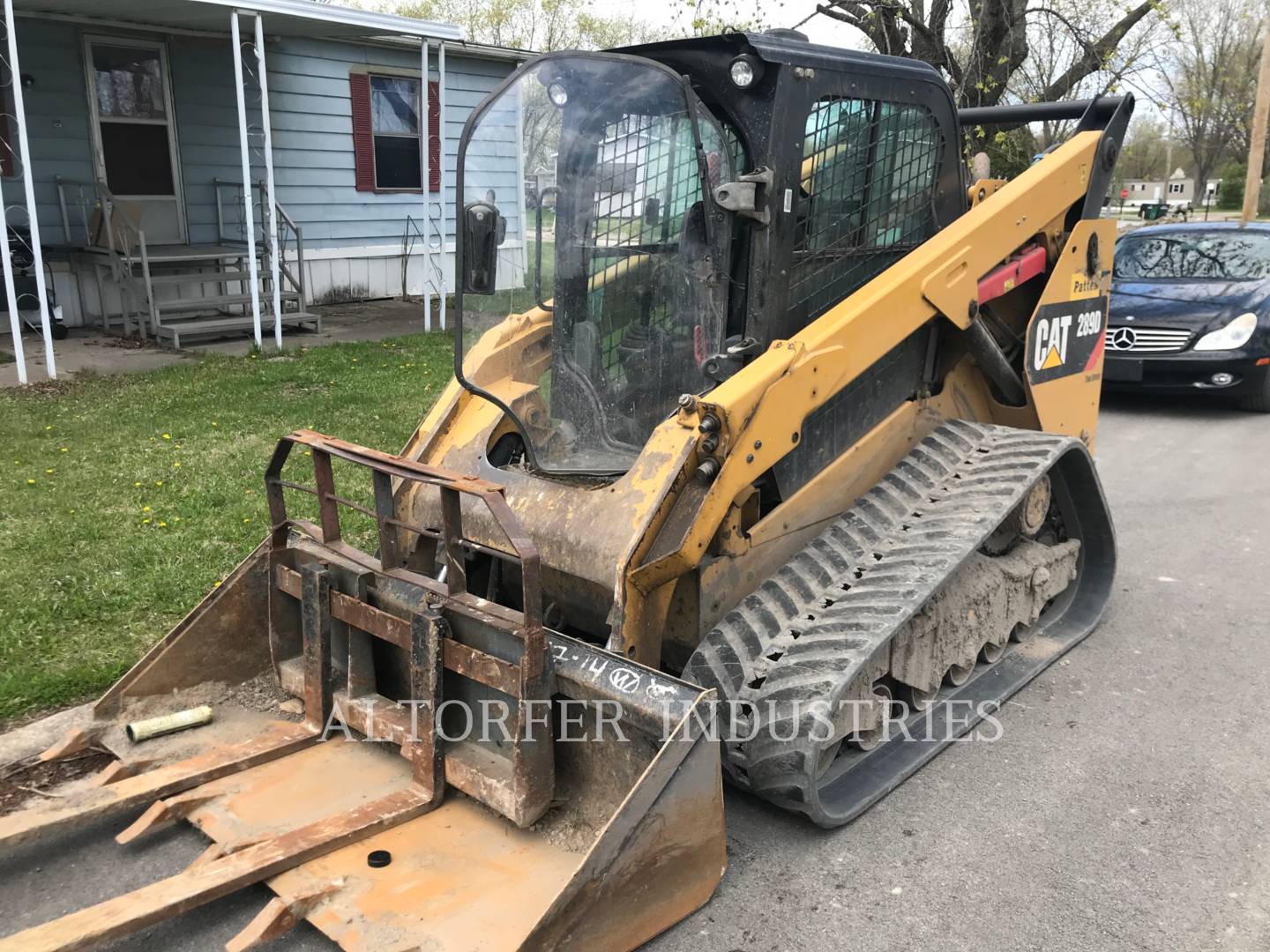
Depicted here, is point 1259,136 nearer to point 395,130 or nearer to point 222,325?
point 395,130

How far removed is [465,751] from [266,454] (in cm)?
438

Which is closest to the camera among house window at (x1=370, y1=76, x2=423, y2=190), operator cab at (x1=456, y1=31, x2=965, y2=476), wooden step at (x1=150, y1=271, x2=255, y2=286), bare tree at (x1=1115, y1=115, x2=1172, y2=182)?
operator cab at (x1=456, y1=31, x2=965, y2=476)

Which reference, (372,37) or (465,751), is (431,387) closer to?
(372,37)

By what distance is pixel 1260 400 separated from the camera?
9.44m

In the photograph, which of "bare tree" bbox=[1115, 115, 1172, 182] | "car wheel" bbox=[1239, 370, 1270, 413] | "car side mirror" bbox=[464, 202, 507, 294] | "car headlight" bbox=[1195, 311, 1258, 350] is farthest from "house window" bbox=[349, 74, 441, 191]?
"bare tree" bbox=[1115, 115, 1172, 182]

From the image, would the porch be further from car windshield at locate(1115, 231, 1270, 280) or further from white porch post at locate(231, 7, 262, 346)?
car windshield at locate(1115, 231, 1270, 280)

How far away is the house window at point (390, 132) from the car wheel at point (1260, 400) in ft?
31.2

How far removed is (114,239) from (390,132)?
169 inches

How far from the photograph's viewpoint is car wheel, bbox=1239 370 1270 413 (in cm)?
930

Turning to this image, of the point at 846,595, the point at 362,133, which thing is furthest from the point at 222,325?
the point at 846,595

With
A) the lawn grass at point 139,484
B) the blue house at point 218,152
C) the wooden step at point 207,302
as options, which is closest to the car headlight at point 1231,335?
the lawn grass at point 139,484

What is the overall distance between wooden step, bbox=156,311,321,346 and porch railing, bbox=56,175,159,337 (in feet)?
0.63

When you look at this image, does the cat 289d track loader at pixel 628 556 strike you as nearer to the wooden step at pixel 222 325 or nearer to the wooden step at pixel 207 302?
the wooden step at pixel 222 325

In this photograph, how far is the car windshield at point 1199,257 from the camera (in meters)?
9.76
